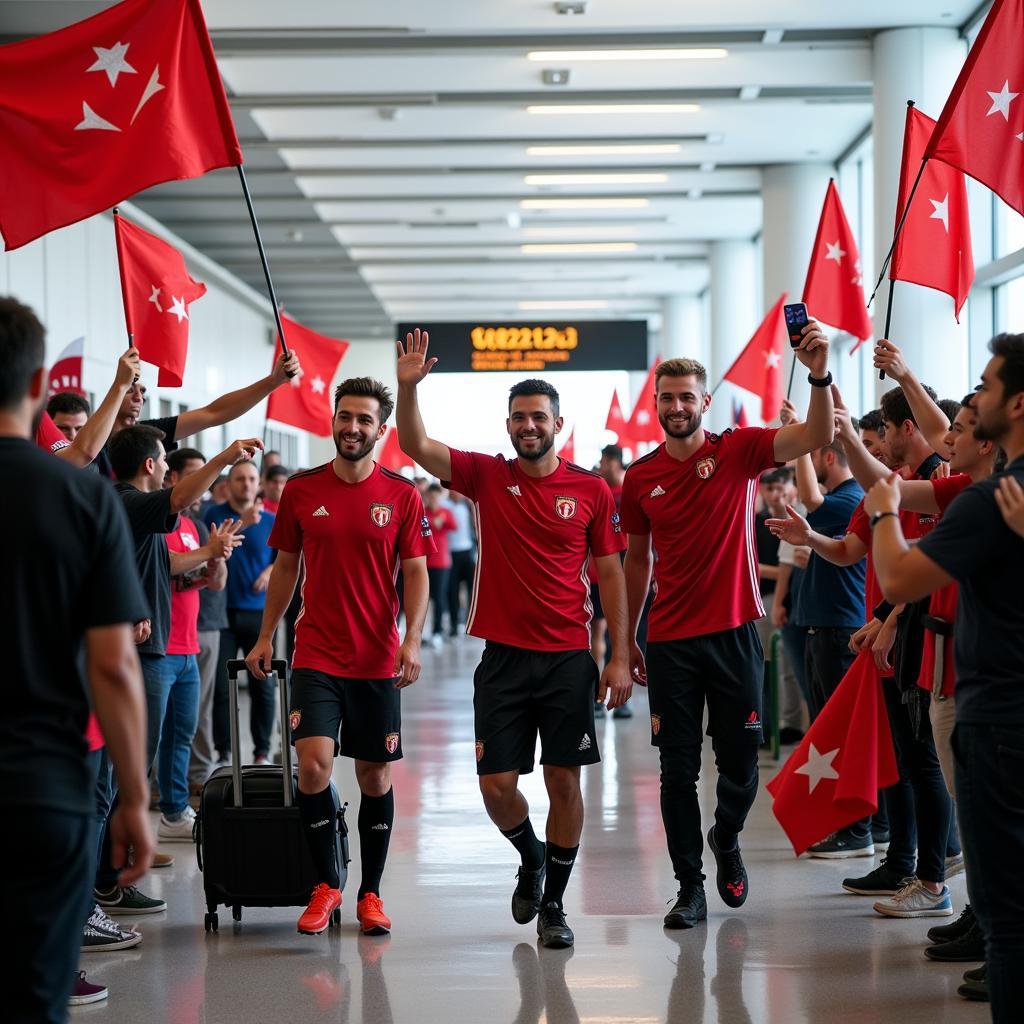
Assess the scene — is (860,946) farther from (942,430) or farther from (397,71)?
(397,71)

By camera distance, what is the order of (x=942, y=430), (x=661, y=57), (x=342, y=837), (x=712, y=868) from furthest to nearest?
(x=661, y=57) → (x=712, y=868) → (x=342, y=837) → (x=942, y=430)

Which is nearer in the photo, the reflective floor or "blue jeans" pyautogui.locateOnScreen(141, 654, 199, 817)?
the reflective floor

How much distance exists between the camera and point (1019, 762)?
2990 millimetres

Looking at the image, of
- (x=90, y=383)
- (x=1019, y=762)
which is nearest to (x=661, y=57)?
(x=90, y=383)

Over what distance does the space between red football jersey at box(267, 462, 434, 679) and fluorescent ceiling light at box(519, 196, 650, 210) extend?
1260 centimetres

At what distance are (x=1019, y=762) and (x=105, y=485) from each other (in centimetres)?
197

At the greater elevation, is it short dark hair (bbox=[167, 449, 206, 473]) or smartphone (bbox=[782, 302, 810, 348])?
smartphone (bbox=[782, 302, 810, 348])

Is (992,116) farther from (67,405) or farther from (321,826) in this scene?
(67,405)

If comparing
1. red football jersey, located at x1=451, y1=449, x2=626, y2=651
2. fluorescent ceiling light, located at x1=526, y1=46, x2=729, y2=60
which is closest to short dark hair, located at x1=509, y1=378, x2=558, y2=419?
red football jersey, located at x1=451, y1=449, x2=626, y2=651

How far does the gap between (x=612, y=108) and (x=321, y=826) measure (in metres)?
9.56

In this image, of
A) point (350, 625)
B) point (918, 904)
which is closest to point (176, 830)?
point (350, 625)

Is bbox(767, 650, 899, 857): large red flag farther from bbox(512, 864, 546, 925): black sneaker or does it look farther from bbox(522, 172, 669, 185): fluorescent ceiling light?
bbox(522, 172, 669, 185): fluorescent ceiling light

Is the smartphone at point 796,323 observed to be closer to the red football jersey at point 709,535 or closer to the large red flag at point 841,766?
the red football jersey at point 709,535

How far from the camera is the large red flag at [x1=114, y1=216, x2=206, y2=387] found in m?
6.27
